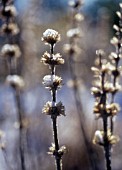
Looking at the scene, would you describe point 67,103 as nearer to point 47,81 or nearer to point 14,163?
point 14,163

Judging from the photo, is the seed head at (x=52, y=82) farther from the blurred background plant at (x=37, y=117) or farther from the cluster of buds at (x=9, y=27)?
the blurred background plant at (x=37, y=117)

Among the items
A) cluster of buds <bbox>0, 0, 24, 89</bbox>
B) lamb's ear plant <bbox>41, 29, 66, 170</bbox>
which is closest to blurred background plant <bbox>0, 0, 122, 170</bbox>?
cluster of buds <bbox>0, 0, 24, 89</bbox>

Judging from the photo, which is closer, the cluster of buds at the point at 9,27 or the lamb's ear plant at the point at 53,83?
the lamb's ear plant at the point at 53,83

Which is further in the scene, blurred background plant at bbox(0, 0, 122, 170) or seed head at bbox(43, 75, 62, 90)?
blurred background plant at bbox(0, 0, 122, 170)

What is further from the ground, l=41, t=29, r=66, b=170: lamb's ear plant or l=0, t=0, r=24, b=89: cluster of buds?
l=0, t=0, r=24, b=89: cluster of buds

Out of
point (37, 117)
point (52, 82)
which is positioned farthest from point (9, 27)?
point (37, 117)

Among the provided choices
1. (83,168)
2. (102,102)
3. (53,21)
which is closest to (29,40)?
(83,168)

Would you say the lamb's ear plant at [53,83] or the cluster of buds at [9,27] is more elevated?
the cluster of buds at [9,27]

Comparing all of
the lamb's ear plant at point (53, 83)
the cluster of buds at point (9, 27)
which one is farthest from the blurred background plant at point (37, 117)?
the lamb's ear plant at point (53, 83)

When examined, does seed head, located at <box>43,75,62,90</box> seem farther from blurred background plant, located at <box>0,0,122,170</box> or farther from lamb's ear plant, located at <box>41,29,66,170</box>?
blurred background plant, located at <box>0,0,122,170</box>

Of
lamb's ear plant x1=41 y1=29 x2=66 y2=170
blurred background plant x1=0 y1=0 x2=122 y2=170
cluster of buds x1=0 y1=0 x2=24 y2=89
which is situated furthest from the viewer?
blurred background plant x1=0 y1=0 x2=122 y2=170

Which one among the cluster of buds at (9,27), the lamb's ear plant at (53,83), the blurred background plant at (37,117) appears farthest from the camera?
the blurred background plant at (37,117)

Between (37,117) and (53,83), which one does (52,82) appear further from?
(37,117)
